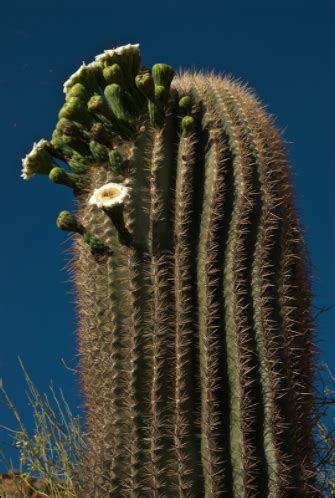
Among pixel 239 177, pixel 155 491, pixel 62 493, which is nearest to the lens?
pixel 155 491

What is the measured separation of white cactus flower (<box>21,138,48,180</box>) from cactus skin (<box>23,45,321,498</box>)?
23cm

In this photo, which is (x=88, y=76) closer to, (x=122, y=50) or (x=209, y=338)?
(x=122, y=50)

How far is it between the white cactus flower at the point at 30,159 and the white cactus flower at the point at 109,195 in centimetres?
61

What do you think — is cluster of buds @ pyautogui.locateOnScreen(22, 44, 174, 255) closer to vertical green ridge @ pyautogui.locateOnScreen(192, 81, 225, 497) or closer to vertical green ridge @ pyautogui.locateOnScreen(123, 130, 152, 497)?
vertical green ridge @ pyautogui.locateOnScreen(123, 130, 152, 497)

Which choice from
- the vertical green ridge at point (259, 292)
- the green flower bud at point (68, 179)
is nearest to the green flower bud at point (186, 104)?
the vertical green ridge at point (259, 292)

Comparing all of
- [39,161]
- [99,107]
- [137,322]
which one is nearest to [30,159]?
[39,161]

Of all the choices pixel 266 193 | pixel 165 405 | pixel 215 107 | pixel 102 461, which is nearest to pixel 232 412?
pixel 165 405

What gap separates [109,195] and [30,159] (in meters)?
0.72

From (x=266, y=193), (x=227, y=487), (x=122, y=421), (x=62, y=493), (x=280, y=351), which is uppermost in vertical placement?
(x=266, y=193)

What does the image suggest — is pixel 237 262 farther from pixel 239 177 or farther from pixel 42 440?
pixel 42 440

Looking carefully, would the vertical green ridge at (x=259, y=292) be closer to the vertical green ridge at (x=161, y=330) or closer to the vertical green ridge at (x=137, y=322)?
the vertical green ridge at (x=161, y=330)

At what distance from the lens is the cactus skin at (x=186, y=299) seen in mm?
3521

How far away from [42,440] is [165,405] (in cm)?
191

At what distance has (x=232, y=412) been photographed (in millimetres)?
3527
